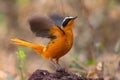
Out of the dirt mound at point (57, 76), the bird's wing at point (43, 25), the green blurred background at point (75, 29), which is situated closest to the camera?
the dirt mound at point (57, 76)

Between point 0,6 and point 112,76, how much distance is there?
5.53 metres

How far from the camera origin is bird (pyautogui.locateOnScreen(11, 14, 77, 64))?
243 inches

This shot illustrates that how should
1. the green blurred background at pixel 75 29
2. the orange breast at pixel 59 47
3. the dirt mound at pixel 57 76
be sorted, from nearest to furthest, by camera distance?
the dirt mound at pixel 57 76
the orange breast at pixel 59 47
the green blurred background at pixel 75 29

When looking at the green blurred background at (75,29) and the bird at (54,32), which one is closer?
the bird at (54,32)

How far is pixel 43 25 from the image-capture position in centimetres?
620

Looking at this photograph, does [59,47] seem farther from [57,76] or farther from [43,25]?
[57,76]

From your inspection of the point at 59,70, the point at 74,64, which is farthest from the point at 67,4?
the point at 59,70

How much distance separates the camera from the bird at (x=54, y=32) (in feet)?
20.3

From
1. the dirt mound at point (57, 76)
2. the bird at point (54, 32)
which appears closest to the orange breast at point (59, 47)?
the bird at point (54, 32)

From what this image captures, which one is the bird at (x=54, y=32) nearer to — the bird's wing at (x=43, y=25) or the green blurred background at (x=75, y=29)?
the bird's wing at (x=43, y=25)

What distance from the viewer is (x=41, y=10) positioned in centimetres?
1245

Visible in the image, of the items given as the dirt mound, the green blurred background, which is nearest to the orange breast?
the dirt mound

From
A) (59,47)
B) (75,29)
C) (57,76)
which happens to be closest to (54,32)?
(59,47)

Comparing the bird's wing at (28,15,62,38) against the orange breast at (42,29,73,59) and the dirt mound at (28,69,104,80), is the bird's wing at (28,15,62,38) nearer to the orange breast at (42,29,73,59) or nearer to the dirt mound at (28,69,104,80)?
the orange breast at (42,29,73,59)
